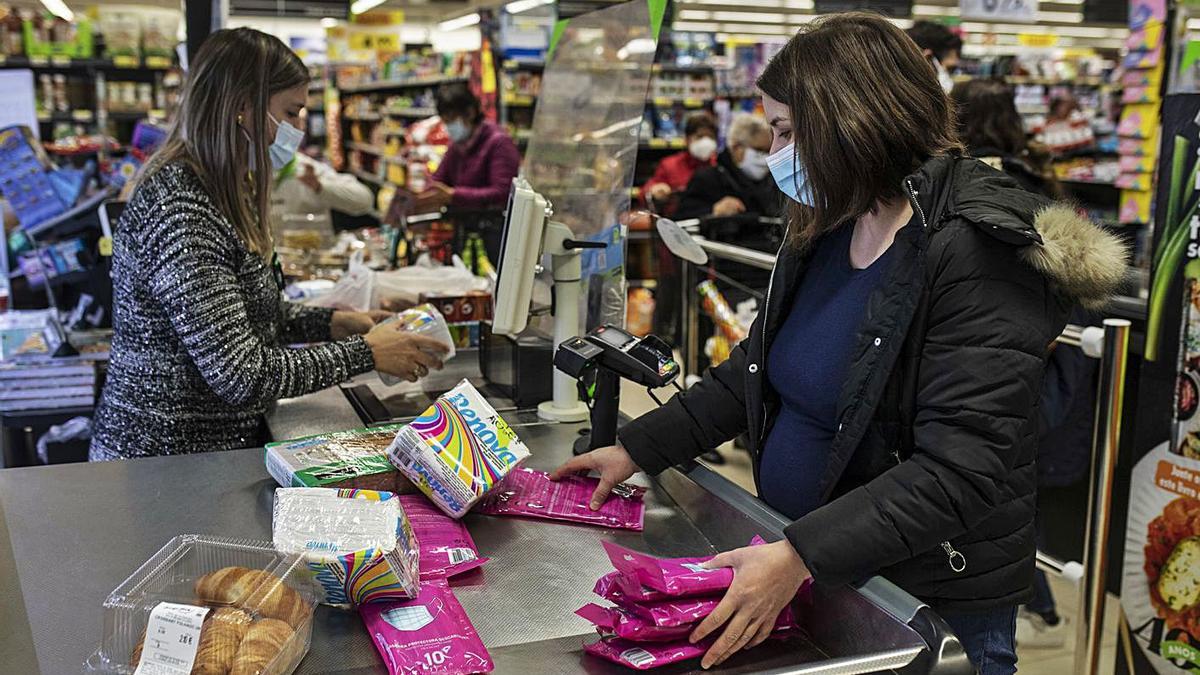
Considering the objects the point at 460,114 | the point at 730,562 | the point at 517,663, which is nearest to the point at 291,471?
the point at 517,663

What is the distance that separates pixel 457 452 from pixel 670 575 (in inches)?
21.1

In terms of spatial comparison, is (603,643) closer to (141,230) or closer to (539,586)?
(539,586)

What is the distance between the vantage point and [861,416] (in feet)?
4.76

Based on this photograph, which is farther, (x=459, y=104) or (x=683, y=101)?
(x=683, y=101)

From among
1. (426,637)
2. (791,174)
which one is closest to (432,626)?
(426,637)

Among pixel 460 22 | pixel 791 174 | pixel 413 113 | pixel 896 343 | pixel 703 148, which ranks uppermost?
pixel 460 22

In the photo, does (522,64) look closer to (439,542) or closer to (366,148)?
(366,148)

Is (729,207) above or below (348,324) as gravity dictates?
above

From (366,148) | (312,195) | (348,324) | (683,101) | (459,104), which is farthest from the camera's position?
(366,148)

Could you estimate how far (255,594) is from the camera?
1.23 meters

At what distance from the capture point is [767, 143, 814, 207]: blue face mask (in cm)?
158

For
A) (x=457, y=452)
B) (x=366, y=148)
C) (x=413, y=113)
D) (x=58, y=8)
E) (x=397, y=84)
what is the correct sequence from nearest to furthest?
1. (x=457, y=452)
2. (x=413, y=113)
3. (x=397, y=84)
4. (x=366, y=148)
5. (x=58, y=8)

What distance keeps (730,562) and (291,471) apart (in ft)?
2.63

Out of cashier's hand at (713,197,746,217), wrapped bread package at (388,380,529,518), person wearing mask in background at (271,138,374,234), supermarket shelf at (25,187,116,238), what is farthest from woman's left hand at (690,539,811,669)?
cashier's hand at (713,197,746,217)
